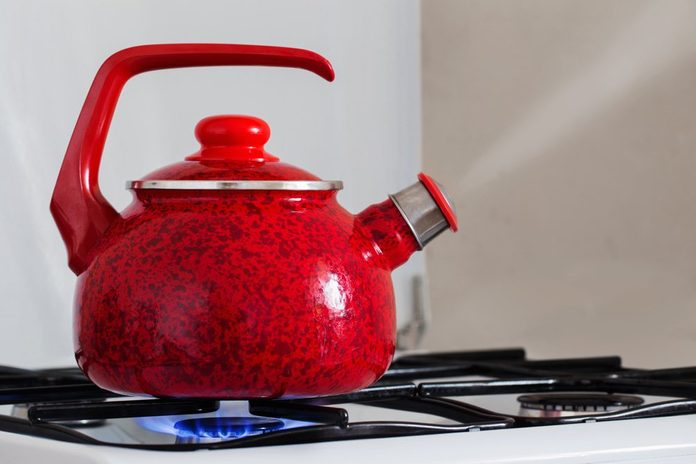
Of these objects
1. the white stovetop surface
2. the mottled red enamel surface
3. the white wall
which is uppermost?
the white wall

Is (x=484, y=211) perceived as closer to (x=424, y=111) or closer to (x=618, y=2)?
(x=424, y=111)

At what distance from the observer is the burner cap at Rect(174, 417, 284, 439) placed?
0.60 metres

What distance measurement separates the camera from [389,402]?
2.32 feet

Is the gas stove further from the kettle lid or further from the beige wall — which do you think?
the beige wall

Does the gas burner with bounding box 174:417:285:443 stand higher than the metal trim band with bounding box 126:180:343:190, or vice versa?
the metal trim band with bounding box 126:180:343:190

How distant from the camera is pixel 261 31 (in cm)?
134

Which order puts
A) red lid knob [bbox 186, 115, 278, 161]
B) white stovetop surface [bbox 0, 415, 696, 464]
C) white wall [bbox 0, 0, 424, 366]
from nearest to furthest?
1. white stovetop surface [bbox 0, 415, 696, 464]
2. red lid knob [bbox 186, 115, 278, 161]
3. white wall [bbox 0, 0, 424, 366]

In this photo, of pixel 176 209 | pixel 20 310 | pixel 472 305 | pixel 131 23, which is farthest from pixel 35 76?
pixel 472 305

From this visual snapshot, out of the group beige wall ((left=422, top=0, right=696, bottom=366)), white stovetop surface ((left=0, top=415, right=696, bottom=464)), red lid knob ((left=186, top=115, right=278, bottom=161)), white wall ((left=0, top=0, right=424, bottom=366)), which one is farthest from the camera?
beige wall ((left=422, top=0, right=696, bottom=366))

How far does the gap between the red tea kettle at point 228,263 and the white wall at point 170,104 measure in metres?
0.50

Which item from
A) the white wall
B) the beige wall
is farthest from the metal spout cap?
the beige wall

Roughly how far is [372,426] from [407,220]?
0.15 meters

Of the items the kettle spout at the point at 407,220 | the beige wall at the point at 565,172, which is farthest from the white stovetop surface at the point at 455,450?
the beige wall at the point at 565,172

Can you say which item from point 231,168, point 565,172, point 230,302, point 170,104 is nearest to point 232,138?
point 231,168
